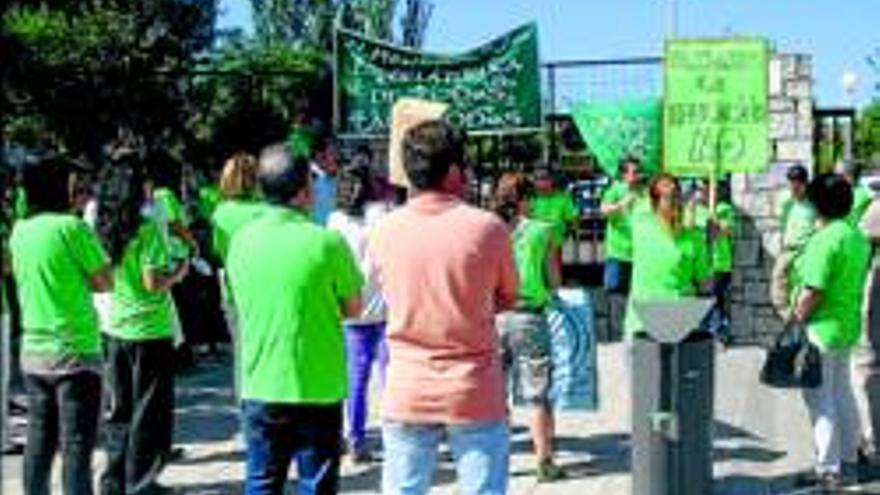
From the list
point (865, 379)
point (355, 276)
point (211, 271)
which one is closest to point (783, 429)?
point (865, 379)

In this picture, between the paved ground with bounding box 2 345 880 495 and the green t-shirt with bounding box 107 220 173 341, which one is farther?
the paved ground with bounding box 2 345 880 495

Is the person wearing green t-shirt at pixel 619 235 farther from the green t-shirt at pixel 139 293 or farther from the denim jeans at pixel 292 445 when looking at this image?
the denim jeans at pixel 292 445

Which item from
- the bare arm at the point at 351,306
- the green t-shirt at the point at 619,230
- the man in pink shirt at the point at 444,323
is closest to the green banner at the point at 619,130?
the green t-shirt at the point at 619,230

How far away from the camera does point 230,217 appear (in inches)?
335

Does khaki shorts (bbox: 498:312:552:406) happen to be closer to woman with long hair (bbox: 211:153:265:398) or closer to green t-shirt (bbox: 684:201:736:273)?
woman with long hair (bbox: 211:153:265:398)

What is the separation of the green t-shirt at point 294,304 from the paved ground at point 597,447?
1.92m

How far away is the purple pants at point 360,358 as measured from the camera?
9.52 meters

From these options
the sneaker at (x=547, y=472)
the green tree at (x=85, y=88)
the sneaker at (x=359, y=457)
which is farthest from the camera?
the green tree at (x=85, y=88)

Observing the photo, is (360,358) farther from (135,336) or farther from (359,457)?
(135,336)

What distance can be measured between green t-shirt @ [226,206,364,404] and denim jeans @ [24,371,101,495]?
1410mm

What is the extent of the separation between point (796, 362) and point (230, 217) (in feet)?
9.64

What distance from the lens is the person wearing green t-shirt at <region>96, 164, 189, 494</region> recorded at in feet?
26.9

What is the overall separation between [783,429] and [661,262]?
2.17 metres

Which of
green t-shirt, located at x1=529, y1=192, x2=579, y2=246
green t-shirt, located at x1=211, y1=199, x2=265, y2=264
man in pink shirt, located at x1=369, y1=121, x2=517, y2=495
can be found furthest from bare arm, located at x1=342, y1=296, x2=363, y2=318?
green t-shirt, located at x1=529, y1=192, x2=579, y2=246
